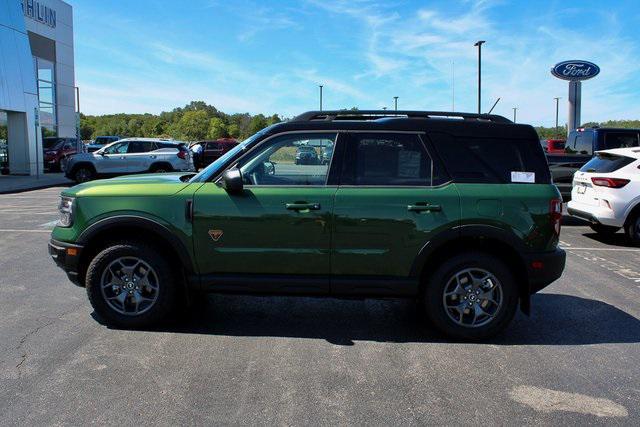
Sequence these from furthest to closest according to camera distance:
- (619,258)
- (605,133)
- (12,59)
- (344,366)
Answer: (12,59), (605,133), (619,258), (344,366)

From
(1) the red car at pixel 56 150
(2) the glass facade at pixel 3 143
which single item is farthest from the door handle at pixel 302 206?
(1) the red car at pixel 56 150

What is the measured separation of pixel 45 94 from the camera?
3497 centimetres

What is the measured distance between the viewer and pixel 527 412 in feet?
11.5

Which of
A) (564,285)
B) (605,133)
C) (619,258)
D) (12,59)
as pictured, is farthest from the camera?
(12,59)

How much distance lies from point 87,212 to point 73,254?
0.39 m

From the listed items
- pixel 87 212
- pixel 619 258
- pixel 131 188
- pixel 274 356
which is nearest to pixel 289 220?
pixel 274 356

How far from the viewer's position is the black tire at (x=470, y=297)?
4.71m

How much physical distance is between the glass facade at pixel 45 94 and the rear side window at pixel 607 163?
105 ft

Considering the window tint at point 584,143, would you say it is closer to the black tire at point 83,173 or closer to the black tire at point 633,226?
the black tire at point 633,226

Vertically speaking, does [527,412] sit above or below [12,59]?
below

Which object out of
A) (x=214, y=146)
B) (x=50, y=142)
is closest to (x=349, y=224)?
(x=214, y=146)

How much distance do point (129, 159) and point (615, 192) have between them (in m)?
17.2

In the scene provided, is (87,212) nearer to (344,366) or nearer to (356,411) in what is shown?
(344,366)

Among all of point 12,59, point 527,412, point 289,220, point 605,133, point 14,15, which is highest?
point 14,15
